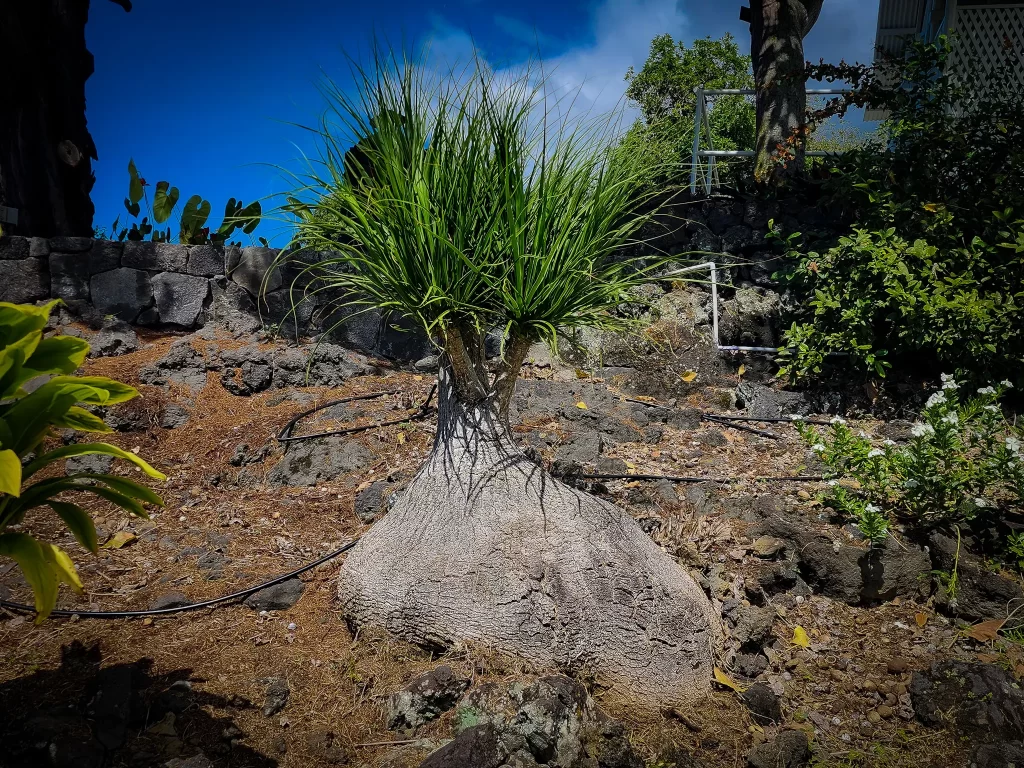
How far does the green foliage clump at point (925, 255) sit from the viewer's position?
5441mm

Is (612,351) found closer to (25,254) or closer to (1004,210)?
(1004,210)

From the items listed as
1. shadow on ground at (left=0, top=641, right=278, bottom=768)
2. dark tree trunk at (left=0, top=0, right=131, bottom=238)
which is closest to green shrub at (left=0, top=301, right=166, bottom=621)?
shadow on ground at (left=0, top=641, right=278, bottom=768)

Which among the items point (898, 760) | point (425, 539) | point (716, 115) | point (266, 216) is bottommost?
point (898, 760)

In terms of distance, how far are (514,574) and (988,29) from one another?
11.1 m

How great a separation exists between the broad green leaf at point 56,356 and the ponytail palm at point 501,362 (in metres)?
0.87

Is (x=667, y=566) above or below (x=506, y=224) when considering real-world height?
below

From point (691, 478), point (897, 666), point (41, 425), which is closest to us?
point (41, 425)

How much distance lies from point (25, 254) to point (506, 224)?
6224 millimetres

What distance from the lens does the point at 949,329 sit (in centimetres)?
542

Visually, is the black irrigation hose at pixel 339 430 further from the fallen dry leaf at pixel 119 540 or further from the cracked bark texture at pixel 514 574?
the cracked bark texture at pixel 514 574

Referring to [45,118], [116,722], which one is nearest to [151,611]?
[116,722]

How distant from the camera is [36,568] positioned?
1.78m

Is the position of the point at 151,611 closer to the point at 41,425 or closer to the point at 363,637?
the point at 363,637

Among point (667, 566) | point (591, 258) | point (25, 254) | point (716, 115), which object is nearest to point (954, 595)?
point (667, 566)
